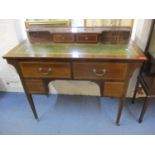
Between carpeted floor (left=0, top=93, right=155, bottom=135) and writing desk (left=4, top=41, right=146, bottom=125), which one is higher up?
writing desk (left=4, top=41, right=146, bottom=125)

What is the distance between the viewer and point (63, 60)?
43.8 inches

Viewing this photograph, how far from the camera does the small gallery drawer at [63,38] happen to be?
51.9 inches

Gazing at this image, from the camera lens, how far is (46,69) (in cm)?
118

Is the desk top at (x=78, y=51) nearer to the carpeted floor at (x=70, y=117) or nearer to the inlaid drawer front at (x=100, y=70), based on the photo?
the inlaid drawer front at (x=100, y=70)

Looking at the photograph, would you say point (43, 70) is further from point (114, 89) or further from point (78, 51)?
point (114, 89)

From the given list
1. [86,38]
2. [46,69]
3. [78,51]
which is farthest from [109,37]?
[46,69]

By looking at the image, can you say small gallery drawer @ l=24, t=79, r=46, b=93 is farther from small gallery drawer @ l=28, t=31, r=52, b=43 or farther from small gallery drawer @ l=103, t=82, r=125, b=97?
small gallery drawer @ l=103, t=82, r=125, b=97

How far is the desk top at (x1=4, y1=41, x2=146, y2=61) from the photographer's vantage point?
1.09 m

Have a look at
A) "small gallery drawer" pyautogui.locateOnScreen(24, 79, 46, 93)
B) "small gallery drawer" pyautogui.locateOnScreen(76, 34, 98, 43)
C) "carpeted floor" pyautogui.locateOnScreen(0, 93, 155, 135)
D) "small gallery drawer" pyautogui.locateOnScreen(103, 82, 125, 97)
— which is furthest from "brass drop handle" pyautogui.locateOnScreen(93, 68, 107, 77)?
"carpeted floor" pyautogui.locateOnScreen(0, 93, 155, 135)

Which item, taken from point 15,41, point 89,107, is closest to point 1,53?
point 15,41

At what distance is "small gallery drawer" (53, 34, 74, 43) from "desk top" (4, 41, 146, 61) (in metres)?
0.03

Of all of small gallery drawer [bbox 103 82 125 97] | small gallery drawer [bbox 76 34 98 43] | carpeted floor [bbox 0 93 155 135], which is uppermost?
small gallery drawer [bbox 76 34 98 43]

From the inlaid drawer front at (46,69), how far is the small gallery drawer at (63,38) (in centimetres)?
31

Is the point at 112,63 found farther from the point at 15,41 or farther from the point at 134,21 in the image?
the point at 15,41
